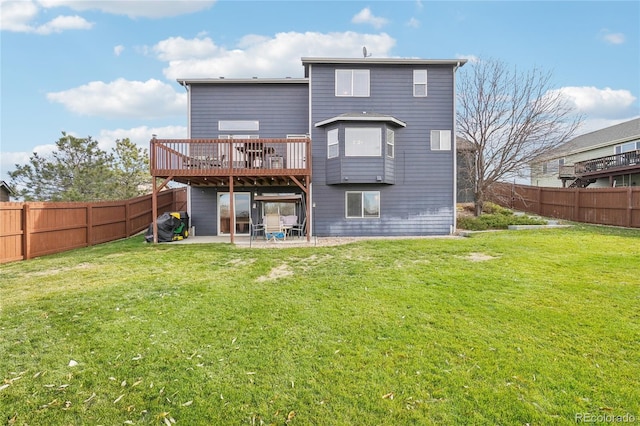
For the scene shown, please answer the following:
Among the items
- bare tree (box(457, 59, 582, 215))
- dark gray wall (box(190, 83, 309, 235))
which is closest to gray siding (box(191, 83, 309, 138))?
dark gray wall (box(190, 83, 309, 235))

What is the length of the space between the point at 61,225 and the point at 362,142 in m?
10.4

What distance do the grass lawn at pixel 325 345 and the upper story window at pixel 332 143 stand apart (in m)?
6.84

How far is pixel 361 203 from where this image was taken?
12789 millimetres

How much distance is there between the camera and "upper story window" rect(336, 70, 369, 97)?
12750 mm

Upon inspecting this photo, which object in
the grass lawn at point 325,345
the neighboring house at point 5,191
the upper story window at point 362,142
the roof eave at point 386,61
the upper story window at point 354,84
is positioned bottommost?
the grass lawn at point 325,345

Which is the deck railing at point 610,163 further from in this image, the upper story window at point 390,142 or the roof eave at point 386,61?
the upper story window at point 390,142

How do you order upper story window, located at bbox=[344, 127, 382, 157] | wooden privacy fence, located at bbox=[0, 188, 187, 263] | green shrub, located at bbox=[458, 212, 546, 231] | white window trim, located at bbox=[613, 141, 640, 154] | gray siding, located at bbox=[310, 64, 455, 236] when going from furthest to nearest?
white window trim, located at bbox=[613, 141, 640, 154] → green shrub, located at bbox=[458, 212, 546, 231] → gray siding, located at bbox=[310, 64, 455, 236] → upper story window, located at bbox=[344, 127, 382, 157] → wooden privacy fence, located at bbox=[0, 188, 187, 263]

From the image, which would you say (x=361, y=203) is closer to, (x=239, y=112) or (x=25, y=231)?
(x=239, y=112)

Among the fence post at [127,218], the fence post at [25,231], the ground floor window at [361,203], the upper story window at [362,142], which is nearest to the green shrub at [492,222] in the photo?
the ground floor window at [361,203]

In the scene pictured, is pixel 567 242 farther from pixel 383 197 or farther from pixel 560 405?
pixel 560 405

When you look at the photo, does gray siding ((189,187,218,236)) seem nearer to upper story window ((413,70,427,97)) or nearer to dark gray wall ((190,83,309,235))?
dark gray wall ((190,83,309,235))

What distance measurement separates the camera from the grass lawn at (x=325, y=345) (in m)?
2.54

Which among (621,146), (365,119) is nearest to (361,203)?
(365,119)

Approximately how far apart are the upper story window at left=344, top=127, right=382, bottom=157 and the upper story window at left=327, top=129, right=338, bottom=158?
413mm
